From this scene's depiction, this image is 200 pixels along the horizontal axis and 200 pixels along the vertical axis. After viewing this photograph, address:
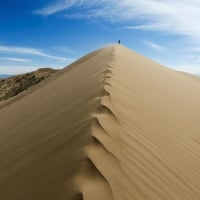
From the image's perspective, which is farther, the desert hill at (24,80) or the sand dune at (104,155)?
the desert hill at (24,80)

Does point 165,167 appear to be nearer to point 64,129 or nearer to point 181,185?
point 181,185

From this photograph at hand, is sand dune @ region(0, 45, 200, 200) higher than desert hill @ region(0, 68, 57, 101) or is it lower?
higher

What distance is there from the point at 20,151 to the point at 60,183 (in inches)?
58.5

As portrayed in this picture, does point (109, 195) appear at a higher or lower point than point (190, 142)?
higher

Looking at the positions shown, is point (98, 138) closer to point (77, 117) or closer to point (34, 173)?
point (34, 173)

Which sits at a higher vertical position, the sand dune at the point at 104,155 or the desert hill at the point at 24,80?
the sand dune at the point at 104,155

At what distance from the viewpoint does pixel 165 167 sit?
3555 millimetres

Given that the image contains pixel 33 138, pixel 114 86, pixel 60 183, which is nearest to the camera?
pixel 60 183

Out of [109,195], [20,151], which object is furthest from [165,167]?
[20,151]

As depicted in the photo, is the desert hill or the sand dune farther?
the desert hill

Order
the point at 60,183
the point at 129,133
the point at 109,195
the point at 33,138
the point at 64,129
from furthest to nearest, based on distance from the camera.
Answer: the point at 33,138
the point at 64,129
the point at 129,133
the point at 60,183
the point at 109,195

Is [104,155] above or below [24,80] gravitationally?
above

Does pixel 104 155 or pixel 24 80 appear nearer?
pixel 104 155

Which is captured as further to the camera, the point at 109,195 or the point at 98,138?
the point at 98,138
